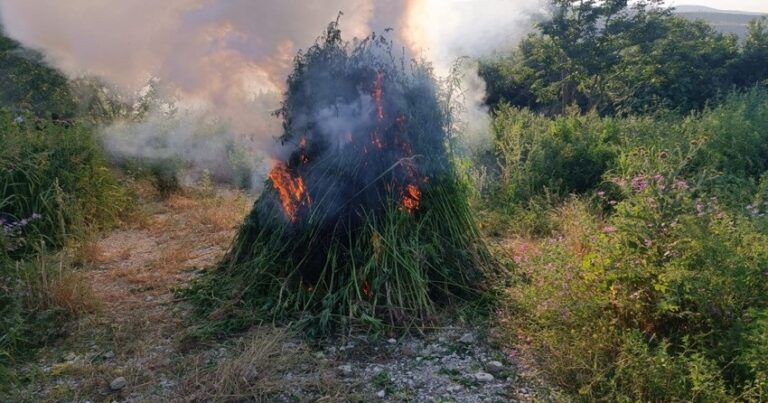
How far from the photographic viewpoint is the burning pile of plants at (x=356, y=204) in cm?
359

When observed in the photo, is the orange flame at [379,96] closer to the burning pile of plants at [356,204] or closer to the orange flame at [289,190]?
the burning pile of plants at [356,204]

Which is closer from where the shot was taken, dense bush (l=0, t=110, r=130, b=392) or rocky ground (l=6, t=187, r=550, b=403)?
rocky ground (l=6, t=187, r=550, b=403)

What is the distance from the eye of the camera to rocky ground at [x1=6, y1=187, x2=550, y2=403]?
2697mm

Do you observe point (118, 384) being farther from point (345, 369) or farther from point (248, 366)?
point (345, 369)

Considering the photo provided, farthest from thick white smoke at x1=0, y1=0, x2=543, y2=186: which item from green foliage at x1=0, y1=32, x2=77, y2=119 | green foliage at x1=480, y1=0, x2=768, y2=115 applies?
green foliage at x1=480, y1=0, x2=768, y2=115

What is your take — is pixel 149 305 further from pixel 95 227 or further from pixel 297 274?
pixel 95 227

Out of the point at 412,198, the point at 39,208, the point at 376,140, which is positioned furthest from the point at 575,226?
the point at 39,208

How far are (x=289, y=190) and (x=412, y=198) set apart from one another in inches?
35.5

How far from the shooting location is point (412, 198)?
3.91 metres

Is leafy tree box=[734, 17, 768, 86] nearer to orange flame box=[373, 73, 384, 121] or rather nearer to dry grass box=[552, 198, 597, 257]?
dry grass box=[552, 198, 597, 257]

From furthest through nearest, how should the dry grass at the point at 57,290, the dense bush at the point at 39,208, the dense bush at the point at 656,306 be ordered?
1. the dry grass at the point at 57,290
2. the dense bush at the point at 39,208
3. the dense bush at the point at 656,306

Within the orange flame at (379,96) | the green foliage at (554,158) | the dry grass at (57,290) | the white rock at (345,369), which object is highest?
the orange flame at (379,96)

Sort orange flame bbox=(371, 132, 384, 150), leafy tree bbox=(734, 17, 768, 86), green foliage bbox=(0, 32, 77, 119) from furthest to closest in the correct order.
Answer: leafy tree bbox=(734, 17, 768, 86) < green foliage bbox=(0, 32, 77, 119) < orange flame bbox=(371, 132, 384, 150)

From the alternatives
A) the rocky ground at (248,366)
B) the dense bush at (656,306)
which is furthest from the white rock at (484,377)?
the dense bush at (656,306)
